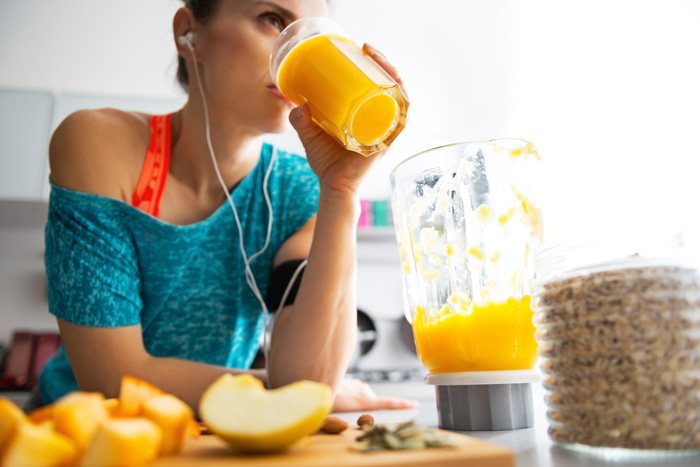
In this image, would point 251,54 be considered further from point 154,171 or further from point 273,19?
point 154,171

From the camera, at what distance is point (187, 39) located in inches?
38.8

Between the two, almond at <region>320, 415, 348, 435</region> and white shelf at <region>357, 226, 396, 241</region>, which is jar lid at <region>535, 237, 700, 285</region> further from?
white shelf at <region>357, 226, 396, 241</region>

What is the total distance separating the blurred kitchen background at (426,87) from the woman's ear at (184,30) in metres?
1.42

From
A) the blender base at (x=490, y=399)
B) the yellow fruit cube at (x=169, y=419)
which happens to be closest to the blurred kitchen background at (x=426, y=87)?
the blender base at (x=490, y=399)

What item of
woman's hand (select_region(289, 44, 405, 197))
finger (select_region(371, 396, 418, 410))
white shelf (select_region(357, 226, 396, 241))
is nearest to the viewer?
woman's hand (select_region(289, 44, 405, 197))

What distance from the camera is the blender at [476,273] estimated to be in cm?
48

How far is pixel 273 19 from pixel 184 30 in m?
0.23

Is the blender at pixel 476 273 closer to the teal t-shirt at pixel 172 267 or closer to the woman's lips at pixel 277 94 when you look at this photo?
the woman's lips at pixel 277 94

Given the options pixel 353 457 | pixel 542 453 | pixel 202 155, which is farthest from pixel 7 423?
pixel 202 155

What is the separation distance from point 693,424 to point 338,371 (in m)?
0.61

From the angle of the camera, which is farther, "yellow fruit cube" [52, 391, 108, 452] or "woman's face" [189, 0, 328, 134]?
"woman's face" [189, 0, 328, 134]

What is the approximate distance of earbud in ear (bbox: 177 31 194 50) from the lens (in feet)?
3.22

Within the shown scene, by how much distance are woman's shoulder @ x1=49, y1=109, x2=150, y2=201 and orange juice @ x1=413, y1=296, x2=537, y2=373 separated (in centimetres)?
61

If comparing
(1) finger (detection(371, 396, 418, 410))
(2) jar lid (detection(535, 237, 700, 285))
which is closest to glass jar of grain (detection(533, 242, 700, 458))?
(2) jar lid (detection(535, 237, 700, 285))
